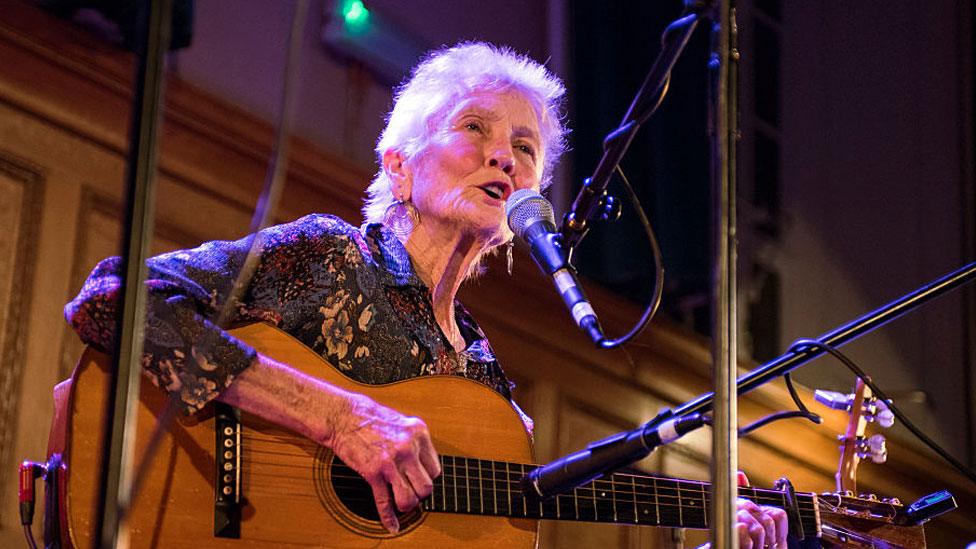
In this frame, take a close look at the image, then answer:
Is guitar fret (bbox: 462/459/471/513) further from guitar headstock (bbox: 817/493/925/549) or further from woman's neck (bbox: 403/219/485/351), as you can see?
guitar headstock (bbox: 817/493/925/549)

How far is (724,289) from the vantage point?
168 cm

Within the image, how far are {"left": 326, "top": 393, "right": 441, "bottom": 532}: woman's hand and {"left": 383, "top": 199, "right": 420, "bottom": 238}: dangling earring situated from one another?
2.52ft

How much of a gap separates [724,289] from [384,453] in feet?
2.90

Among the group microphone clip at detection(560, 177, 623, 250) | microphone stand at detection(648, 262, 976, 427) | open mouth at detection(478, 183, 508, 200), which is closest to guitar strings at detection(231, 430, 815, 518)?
microphone stand at detection(648, 262, 976, 427)

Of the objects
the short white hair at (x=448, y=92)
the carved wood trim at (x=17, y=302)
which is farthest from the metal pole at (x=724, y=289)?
the carved wood trim at (x=17, y=302)

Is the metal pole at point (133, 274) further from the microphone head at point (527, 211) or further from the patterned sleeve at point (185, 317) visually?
the microphone head at point (527, 211)

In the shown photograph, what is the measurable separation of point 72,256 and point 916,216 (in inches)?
221

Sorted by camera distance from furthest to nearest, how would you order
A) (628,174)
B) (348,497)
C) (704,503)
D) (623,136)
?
(628,174) → (704,503) → (348,497) → (623,136)

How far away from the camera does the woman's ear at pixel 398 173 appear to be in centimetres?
302

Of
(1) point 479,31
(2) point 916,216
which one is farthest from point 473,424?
(2) point 916,216

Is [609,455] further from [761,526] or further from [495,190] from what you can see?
[495,190]

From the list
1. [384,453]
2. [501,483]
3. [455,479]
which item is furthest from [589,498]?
[384,453]

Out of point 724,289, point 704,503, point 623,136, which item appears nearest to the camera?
point 724,289

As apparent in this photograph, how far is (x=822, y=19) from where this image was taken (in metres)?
7.21
